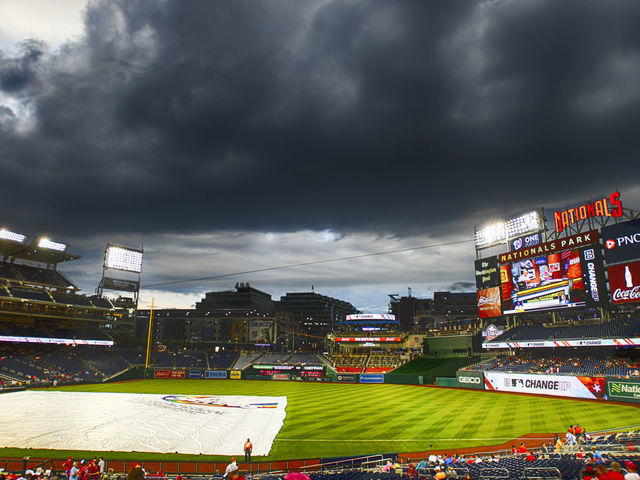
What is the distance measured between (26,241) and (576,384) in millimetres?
86239

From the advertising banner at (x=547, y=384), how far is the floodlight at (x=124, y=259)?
75.5 metres

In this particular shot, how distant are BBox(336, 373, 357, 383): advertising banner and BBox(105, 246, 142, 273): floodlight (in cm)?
5222

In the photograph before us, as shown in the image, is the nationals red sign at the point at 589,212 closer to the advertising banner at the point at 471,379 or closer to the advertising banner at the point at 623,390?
the advertising banner at the point at 623,390

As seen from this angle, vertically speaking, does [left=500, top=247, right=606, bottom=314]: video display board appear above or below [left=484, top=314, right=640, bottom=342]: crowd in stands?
above

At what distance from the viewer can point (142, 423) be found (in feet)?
94.2

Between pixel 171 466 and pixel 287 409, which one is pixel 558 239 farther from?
pixel 171 466

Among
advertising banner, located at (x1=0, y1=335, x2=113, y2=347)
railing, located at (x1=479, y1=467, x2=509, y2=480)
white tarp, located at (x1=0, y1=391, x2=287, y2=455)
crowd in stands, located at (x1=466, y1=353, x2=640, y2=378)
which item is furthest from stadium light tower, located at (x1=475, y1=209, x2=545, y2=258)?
advertising banner, located at (x1=0, y1=335, x2=113, y2=347)

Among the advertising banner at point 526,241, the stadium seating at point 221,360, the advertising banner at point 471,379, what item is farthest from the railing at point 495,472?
the stadium seating at point 221,360

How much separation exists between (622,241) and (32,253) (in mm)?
94422

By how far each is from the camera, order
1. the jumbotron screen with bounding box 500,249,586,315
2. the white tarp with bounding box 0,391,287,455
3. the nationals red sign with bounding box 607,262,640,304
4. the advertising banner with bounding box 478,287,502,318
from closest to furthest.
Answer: the white tarp with bounding box 0,391,287,455
the nationals red sign with bounding box 607,262,640,304
the jumbotron screen with bounding box 500,249,586,315
the advertising banner with bounding box 478,287,502,318

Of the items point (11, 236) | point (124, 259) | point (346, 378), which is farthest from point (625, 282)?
point (124, 259)

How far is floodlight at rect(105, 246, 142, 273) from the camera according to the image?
87.1 m

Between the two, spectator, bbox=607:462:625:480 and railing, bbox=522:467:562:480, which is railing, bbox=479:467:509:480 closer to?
railing, bbox=522:467:562:480

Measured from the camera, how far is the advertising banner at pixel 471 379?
52.9 meters
